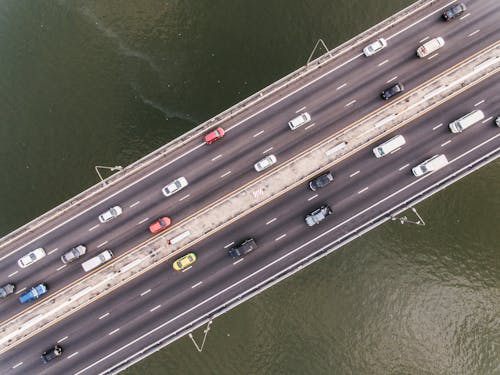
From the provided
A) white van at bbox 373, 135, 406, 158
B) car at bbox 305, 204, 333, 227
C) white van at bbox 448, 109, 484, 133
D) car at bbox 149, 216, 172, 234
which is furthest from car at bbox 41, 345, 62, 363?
white van at bbox 448, 109, 484, 133

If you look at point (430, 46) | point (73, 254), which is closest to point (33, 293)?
point (73, 254)

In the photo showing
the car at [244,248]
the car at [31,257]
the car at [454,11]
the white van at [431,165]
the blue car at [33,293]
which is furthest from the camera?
the car at [31,257]

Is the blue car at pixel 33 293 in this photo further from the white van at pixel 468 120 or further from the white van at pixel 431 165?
the white van at pixel 468 120

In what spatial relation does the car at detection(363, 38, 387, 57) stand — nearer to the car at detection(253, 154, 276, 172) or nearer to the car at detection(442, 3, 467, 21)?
the car at detection(442, 3, 467, 21)

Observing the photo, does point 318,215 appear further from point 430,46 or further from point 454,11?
point 454,11

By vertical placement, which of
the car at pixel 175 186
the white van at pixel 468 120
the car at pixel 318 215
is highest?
the car at pixel 175 186

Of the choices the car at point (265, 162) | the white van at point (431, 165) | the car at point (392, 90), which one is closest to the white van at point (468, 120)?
the white van at point (431, 165)

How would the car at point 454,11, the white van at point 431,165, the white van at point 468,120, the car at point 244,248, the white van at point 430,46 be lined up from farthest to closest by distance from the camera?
1. the car at point 454,11
2. the white van at point 430,46
3. the car at point 244,248
4. the white van at point 431,165
5. the white van at point 468,120
